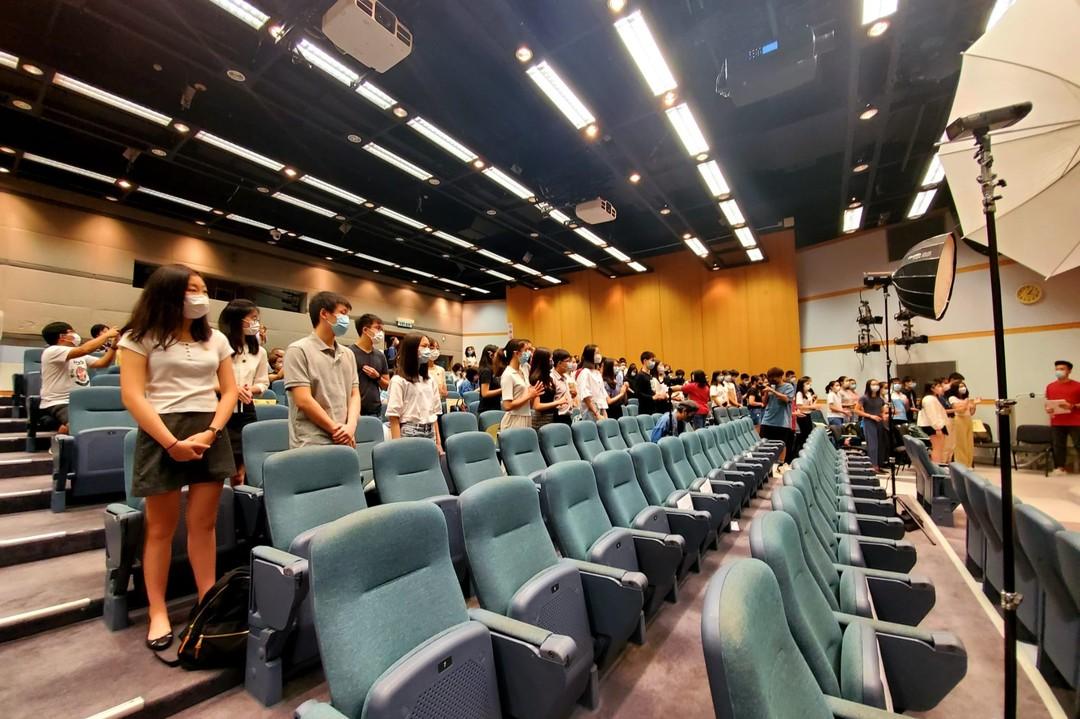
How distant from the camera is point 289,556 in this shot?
1.50 meters

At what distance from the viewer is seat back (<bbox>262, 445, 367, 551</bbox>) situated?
5.78ft

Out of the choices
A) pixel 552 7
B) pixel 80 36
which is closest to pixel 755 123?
pixel 552 7

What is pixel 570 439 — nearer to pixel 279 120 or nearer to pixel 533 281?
pixel 279 120

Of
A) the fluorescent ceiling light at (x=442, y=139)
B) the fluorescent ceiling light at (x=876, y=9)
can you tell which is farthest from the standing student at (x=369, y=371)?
the fluorescent ceiling light at (x=876, y=9)

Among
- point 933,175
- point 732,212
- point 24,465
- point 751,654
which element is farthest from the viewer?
point 732,212

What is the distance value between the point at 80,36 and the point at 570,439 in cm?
572

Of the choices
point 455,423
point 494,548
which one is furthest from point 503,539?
point 455,423

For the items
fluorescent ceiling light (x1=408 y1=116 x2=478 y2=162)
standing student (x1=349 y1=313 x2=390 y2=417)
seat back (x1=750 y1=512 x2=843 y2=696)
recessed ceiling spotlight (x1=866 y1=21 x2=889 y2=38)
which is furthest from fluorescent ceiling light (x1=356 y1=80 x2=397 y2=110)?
seat back (x1=750 y1=512 x2=843 y2=696)

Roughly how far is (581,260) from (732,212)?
412cm

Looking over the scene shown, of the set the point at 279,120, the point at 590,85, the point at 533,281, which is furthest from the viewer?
the point at 533,281

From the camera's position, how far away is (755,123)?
5.84 m

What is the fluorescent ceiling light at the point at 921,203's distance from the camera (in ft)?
25.6

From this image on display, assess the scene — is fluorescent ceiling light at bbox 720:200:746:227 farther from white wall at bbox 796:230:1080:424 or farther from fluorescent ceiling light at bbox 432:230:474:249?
fluorescent ceiling light at bbox 432:230:474:249

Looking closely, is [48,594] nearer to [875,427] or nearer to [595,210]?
[595,210]
